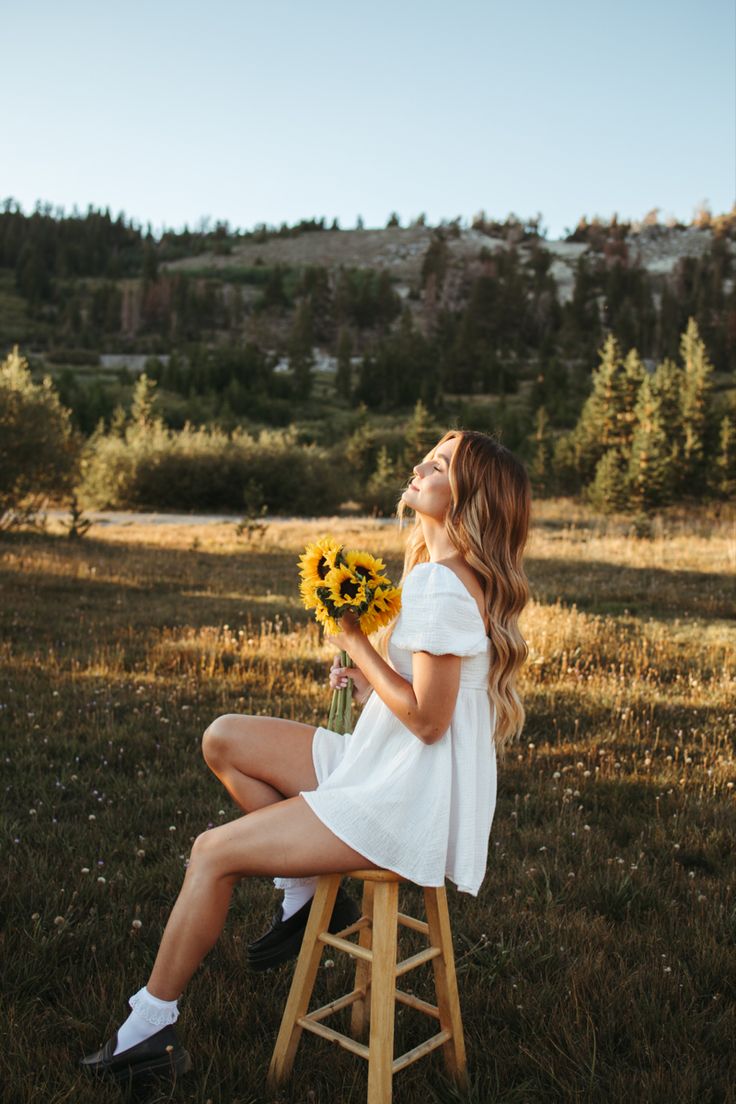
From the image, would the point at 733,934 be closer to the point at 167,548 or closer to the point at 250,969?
the point at 250,969

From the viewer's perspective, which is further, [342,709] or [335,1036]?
[342,709]

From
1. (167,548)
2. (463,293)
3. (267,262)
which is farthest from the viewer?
(267,262)

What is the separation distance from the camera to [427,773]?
258 cm

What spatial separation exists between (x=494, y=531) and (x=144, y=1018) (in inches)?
65.8

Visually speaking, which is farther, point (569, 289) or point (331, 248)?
point (331, 248)

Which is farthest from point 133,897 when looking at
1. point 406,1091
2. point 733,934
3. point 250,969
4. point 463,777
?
point 733,934

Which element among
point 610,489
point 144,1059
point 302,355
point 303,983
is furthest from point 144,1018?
point 302,355

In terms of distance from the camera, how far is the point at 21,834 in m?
4.20

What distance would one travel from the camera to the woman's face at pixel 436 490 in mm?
2809

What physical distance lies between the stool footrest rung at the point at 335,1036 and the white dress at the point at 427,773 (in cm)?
48

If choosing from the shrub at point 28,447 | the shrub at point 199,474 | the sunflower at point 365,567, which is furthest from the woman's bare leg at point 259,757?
the shrub at point 199,474

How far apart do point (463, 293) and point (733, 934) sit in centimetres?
13971

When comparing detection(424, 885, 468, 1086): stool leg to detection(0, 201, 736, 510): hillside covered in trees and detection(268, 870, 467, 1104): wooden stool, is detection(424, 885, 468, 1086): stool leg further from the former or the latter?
detection(0, 201, 736, 510): hillside covered in trees

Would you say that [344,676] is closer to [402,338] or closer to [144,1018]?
[144,1018]
